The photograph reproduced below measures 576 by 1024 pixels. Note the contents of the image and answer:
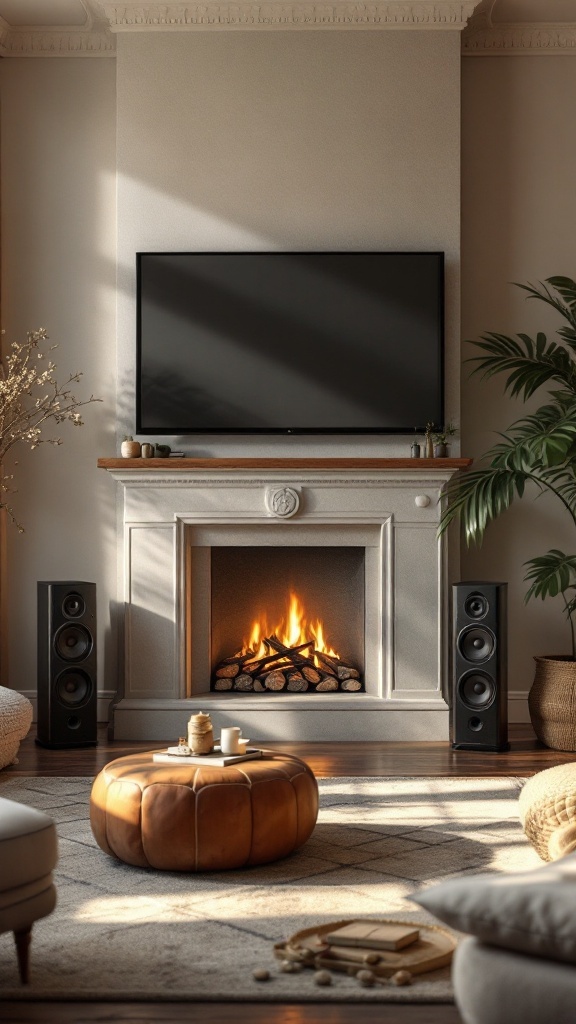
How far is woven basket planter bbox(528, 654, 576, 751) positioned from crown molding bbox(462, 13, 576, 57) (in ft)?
10.6

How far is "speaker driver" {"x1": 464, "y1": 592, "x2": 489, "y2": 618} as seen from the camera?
202 inches

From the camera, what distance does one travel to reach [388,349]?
5527 mm

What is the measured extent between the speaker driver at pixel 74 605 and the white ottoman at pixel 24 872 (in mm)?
2791

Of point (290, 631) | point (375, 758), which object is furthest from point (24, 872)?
point (290, 631)

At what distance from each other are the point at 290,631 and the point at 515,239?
7.89ft

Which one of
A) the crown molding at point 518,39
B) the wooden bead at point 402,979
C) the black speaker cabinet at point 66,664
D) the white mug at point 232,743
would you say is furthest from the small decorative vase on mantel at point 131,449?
the wooden bead at point 402,979

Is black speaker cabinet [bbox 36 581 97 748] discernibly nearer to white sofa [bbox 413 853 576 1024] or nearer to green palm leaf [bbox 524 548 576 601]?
green palm leaf [bbox 524 548 576 601]

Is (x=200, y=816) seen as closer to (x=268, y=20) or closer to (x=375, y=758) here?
(x=375, y=758)

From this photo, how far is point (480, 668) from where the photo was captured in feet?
16.8

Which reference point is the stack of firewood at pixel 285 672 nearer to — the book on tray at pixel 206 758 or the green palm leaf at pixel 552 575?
the green palm leaf at pixel 552 575

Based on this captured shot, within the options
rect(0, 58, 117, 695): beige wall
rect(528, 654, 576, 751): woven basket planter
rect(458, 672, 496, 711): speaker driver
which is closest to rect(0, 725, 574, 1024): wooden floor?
rect(528, 654, 576, 751): woven basket planter

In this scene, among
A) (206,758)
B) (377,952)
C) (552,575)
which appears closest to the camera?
(377,952)

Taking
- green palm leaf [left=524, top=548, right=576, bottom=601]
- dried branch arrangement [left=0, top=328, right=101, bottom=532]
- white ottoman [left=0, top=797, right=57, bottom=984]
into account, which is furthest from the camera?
dried branch arrangement [left=0, top=328, right=101, bottom=532]

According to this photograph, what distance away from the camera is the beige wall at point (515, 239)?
5832 millimetres
